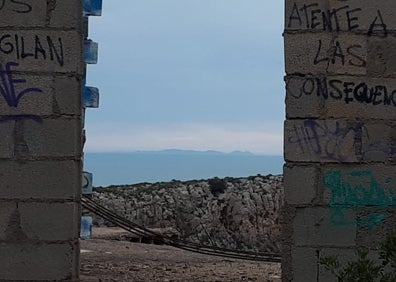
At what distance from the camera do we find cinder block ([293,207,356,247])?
5.03 metres

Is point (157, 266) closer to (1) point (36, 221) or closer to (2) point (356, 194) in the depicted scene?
(1) point (36, 221)

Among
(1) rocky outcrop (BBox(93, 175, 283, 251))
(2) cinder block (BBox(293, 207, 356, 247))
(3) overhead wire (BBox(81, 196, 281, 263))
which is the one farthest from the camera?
(1) rocky outcrop (BBox(93, 175, 283, 251))

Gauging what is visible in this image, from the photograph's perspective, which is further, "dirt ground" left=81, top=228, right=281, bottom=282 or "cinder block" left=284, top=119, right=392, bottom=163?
"dirt ground" left=81, top=228, right=281, bottom=282

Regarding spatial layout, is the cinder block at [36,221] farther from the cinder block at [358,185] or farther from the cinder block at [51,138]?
the cinder block at [358,185]

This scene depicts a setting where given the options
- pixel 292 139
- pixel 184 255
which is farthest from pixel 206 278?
pixel 292 139

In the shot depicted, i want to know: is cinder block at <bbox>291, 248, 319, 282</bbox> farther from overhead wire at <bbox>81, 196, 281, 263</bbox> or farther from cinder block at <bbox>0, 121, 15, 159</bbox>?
overhead wire at <bbox>81, 196, 281, 263</bbox>

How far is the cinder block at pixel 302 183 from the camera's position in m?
5.05

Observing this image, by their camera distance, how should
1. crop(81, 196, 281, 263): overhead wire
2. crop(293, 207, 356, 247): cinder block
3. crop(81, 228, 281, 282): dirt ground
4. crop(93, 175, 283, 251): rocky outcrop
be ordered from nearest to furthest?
crop(293, 207, 356, 247): cinder block, crop(81, 228, 281, 282): dirt ground, crop(81, 196, 281, 263): overhead wire, crop(93, 175, 283, 251): rocky outcrop

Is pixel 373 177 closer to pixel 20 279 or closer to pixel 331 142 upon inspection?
pixel 331 142

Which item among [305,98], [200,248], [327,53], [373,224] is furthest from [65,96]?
[200,248]

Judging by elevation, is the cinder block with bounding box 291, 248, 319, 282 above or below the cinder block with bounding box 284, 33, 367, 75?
below

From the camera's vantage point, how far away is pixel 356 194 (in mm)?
5035

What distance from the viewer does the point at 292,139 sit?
5047 mm

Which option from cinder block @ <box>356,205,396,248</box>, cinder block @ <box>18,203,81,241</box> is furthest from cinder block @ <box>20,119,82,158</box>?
cinder block @ <box>356,205,396,248</box>
